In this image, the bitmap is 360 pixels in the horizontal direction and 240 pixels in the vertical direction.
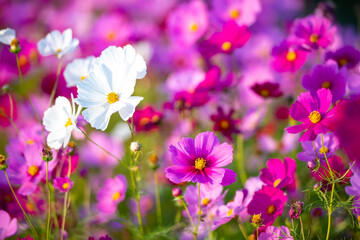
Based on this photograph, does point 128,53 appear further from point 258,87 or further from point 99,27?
point 99,27

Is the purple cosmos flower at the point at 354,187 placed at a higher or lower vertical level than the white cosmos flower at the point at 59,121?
lower

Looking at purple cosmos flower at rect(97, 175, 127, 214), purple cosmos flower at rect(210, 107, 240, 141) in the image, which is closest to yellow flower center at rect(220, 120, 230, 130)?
purple cosmos flower at rect(210, 107, 240, 141)

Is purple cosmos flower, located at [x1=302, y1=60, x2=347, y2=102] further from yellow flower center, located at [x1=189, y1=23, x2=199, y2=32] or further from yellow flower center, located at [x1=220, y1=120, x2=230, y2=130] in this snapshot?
yellow flower center, located at [x1=189, y1=23, x2=199, y2=32]

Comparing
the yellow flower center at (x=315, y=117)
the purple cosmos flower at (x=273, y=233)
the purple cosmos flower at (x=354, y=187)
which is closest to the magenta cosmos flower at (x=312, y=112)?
the yellow flower center at (x=315, y=117)

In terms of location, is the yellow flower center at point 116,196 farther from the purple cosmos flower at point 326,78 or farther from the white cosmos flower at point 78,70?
the purple cosmos flower at point 326,78

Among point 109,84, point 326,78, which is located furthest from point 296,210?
point 109,84

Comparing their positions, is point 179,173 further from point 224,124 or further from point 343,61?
point 343,61
